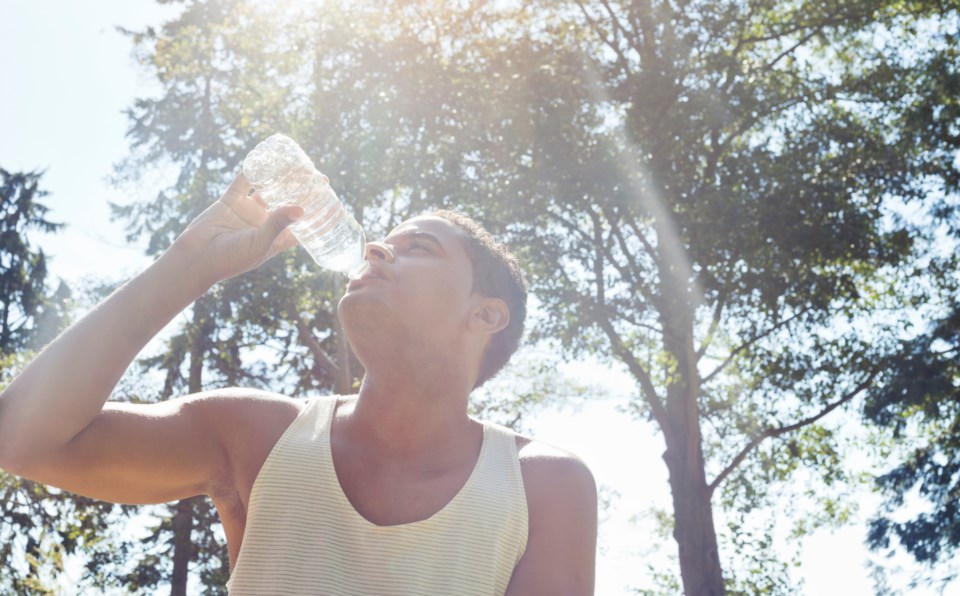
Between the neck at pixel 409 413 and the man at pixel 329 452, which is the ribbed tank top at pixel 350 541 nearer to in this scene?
the man at pixel 329 452

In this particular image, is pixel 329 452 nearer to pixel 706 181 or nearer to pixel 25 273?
pixel 706 181

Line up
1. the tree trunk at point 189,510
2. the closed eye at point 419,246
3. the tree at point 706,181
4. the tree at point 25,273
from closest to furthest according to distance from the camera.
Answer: the closed eye at point 419,246
the tree at point 706,181
the tree trunk at point 189,510
the tree at point 25,273

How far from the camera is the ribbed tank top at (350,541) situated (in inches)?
93.2

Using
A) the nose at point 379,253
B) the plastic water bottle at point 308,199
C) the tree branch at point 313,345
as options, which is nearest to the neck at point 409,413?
the nose at point 379,253

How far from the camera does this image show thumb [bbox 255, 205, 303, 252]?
2.57 metres

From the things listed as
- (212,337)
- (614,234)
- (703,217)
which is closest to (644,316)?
(614,234)

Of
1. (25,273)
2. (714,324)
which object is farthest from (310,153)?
(25,273)

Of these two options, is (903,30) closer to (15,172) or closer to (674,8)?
(674,8)

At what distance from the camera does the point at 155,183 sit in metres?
25.5

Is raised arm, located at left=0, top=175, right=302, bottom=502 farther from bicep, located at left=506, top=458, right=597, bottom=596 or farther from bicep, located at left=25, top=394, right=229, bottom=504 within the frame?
bicep, located at left=506, top=458, right=597, bottom=596

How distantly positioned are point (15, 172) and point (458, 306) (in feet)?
102

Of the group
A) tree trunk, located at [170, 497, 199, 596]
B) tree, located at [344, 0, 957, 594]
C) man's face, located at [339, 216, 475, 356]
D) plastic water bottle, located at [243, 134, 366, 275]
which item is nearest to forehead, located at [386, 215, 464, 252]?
man's face, located at [339, 216, 475, 356]

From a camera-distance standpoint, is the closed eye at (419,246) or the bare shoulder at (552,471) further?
the closed eye at (419,246)

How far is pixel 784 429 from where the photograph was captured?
13.3 metres
